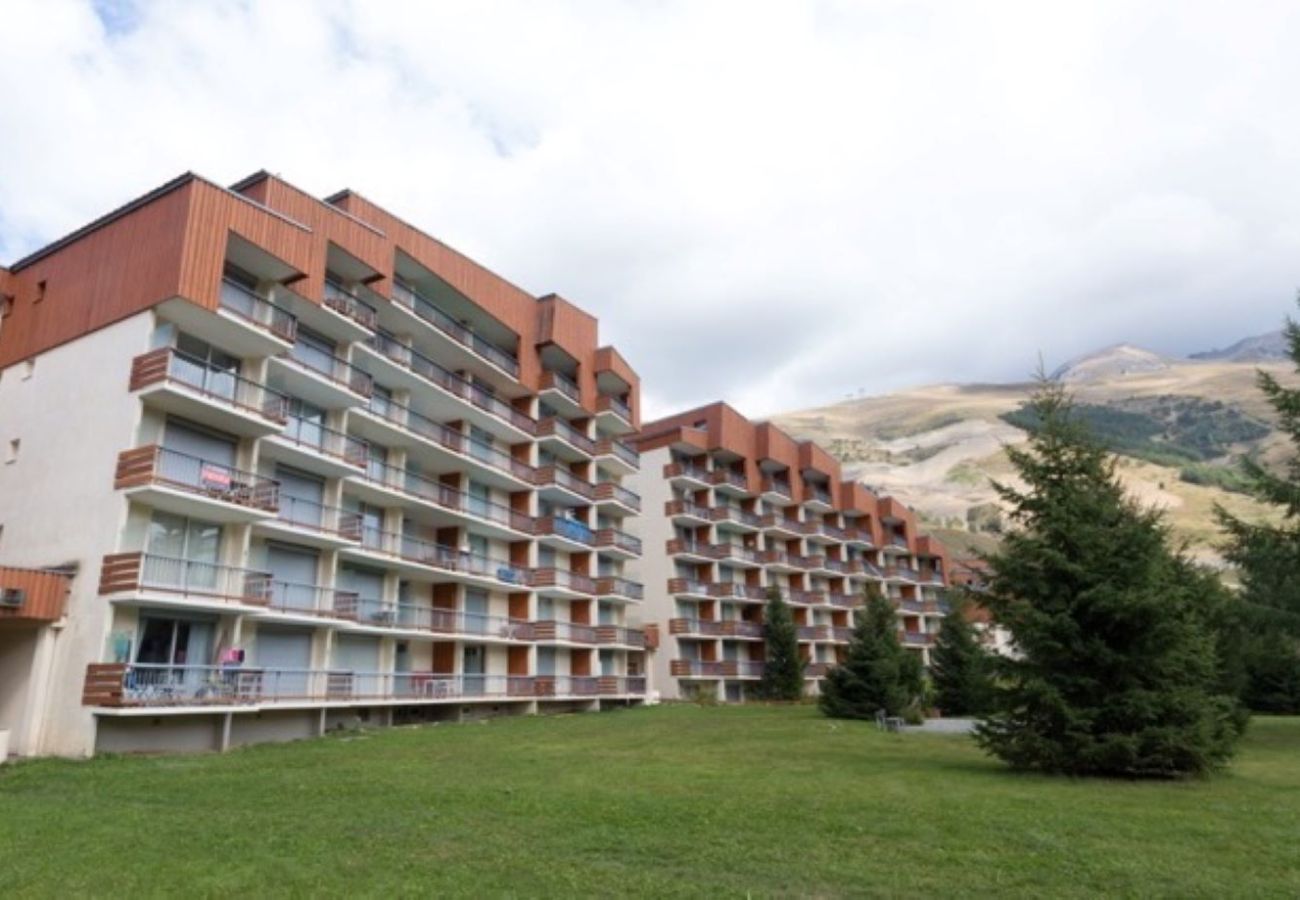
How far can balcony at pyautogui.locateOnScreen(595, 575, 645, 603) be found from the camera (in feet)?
144

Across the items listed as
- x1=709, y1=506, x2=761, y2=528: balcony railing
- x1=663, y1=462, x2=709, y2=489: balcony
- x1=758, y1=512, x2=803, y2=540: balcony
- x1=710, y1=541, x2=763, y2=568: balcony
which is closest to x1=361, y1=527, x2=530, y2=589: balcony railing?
x1=663, y1=462, x2=709, y2=489: balcony

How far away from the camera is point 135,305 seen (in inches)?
909

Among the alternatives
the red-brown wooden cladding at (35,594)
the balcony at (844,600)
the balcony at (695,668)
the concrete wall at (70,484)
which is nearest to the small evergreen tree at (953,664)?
the balcony at (695,668)

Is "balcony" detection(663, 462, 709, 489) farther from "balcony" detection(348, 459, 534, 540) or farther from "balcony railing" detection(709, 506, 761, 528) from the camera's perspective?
"balcony" detection(348, 459, 534, 540)

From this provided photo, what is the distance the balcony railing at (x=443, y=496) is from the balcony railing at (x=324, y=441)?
130 centimetres

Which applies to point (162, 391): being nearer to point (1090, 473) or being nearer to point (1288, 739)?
point (1090, 473)

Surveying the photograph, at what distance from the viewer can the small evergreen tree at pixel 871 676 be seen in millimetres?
34031

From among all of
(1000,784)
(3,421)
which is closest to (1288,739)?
(1000,784)

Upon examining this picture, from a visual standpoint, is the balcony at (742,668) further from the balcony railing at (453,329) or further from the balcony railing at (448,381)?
the balcony railing at (453,329)

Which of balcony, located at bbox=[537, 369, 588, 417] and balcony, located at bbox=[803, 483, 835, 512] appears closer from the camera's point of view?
balcony, located at bbox=[537, 369, 588, 417]

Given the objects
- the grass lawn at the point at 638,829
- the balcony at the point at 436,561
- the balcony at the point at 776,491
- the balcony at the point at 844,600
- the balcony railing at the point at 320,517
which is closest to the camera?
the grass lawn at the point at 638,829

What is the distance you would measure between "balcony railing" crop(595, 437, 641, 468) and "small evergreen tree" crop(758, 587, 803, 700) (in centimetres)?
1388

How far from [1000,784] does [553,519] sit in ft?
95.0

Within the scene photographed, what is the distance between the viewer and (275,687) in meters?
25.5
